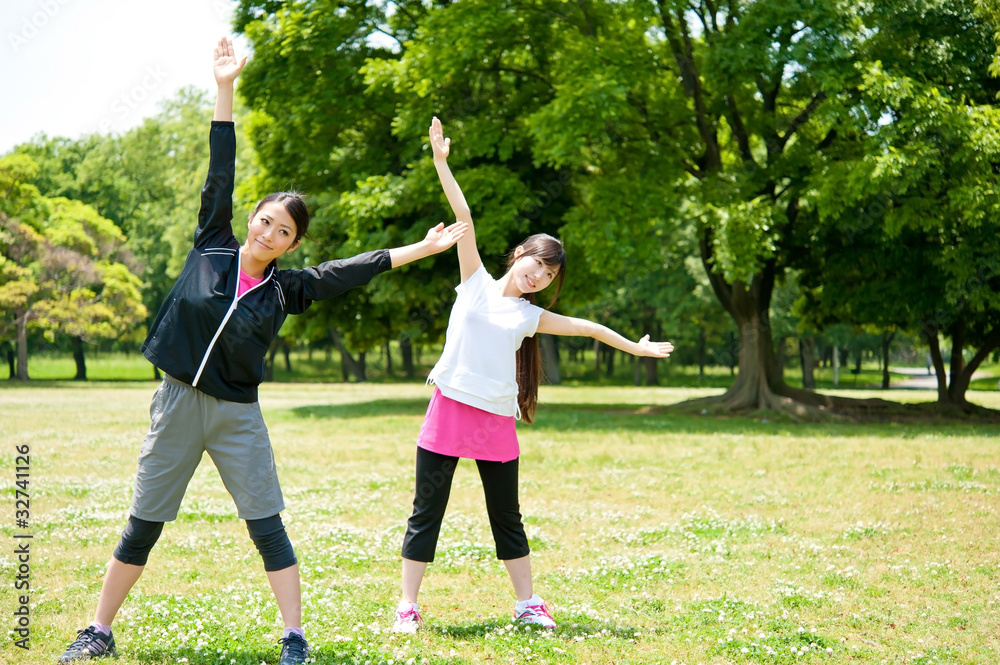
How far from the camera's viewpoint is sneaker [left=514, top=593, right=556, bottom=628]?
4.87 meters

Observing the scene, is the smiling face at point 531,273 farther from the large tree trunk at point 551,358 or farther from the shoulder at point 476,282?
the large tree trunk at point 551,358

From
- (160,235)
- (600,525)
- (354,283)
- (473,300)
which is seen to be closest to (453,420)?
(473,300)

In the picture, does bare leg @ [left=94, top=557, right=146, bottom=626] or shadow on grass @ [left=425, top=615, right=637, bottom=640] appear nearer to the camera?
bare leg @ [left=94, top=557, right=146, bottom=626]

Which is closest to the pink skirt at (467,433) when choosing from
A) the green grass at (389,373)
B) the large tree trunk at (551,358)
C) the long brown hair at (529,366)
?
the long brown hair at (529,366)

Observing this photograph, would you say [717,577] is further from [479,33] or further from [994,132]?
[479,33]

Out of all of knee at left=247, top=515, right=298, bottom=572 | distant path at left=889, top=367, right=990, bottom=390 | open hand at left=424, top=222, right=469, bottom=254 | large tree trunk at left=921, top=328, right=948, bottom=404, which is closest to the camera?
knee at left=247, top=515, right=298, bottom=572

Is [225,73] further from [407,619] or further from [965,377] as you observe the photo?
[965,377]

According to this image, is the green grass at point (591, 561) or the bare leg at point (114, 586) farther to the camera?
the green grass at point (591, 561)

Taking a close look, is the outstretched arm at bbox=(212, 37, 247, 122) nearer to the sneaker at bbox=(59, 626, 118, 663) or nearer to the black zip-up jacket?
the black zip-up jacket

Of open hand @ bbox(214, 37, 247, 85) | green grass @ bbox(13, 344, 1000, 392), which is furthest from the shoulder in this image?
green grass @ bbox(13, 344, 1000, 392)

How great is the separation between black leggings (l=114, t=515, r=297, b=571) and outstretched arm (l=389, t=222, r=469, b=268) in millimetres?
1468

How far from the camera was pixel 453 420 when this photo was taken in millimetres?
4777

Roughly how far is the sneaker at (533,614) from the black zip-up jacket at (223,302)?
6.66 feet

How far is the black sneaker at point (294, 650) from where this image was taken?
4.11m
